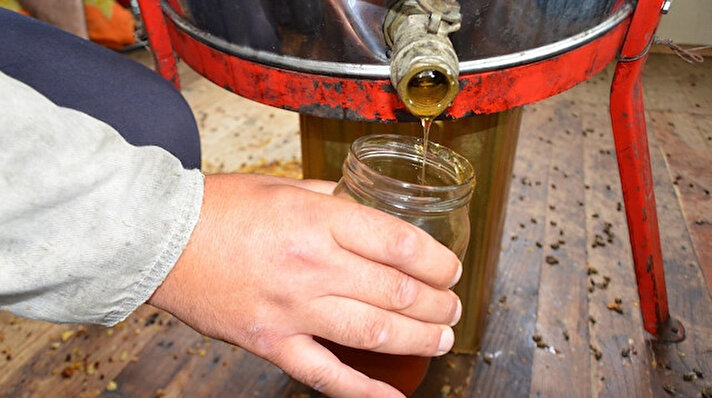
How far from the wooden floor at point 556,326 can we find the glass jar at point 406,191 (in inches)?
15.1

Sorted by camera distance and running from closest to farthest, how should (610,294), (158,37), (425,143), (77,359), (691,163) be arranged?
(425,143)
(158,37)
(77,359)
(610,294)
(691,163)

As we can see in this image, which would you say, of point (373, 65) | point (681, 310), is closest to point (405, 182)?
point (373, 65)

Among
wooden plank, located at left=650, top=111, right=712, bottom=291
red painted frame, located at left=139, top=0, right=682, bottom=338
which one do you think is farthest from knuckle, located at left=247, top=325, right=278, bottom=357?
wooden plank, located at left=650, top=111, right=712, bottom=291

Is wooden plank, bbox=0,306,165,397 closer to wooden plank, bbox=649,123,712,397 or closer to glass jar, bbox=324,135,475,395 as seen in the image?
glass jar, bbox=324,135,475,395

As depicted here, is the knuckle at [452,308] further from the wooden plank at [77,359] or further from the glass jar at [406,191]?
the wooden plank at [77,359]

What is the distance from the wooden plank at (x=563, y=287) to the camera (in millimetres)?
861

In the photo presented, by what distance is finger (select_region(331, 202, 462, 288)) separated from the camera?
1.20 feet

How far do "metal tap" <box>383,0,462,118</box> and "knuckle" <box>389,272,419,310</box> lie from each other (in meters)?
0.14

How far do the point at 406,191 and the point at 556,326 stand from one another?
63cm

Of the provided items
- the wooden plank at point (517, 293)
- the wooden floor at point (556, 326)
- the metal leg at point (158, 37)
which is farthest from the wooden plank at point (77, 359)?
the wooden plank at point (517, 293)

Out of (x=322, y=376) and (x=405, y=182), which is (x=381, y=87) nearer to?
(x=405, y=182)

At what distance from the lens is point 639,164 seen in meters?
0.78

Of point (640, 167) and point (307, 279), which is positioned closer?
point (307, 279)

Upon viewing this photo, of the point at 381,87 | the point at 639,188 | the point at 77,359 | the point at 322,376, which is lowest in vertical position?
the point at 77,359
